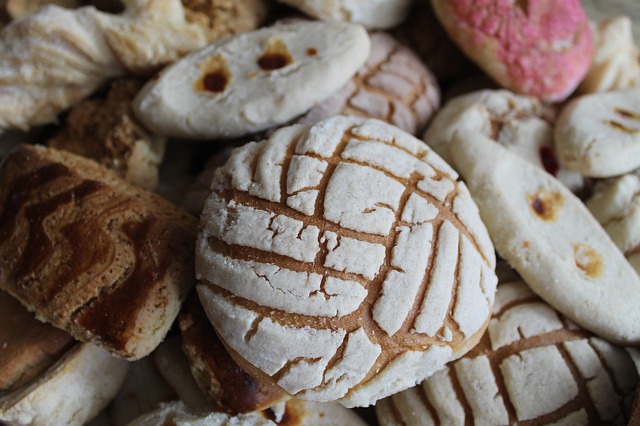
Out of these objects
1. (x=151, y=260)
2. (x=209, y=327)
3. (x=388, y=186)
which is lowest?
(x=209, y=327)

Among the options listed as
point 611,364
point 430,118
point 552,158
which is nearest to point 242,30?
point 430,118

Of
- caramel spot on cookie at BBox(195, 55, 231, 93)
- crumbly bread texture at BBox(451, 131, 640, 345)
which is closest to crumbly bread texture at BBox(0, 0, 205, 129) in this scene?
caramel spot on cookie at BBox(195, 55, 231, 93)

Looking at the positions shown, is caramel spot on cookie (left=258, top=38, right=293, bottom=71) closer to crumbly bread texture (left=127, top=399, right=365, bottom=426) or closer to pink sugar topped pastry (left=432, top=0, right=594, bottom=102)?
pink sugar topped pastry (left=432, top=0, right=594, bottom=102)

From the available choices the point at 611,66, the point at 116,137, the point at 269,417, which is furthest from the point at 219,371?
the point at 611,66

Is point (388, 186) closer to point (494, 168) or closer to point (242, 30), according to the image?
point (494, 168)

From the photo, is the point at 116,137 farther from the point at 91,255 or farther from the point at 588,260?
the point at 588,260

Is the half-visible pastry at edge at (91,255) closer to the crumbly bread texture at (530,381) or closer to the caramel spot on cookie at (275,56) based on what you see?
the caramel spot on cookie at (275,56)
